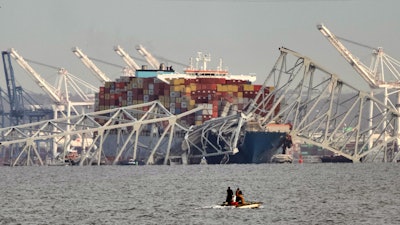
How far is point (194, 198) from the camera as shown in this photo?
121938 millimetres

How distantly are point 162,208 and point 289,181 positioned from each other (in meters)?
47.9

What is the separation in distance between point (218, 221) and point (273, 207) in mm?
13091

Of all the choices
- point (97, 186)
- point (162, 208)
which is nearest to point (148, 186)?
point (97, 186)

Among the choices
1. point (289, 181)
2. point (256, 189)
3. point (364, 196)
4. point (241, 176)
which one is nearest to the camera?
point (364, 196)

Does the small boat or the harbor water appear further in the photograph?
the small boat

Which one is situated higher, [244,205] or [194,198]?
[194,198]

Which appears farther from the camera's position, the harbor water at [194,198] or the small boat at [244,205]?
the small boat at [244,205]

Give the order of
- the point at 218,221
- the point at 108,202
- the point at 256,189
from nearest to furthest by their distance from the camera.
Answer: the point at 218,221
the point at 108,202
the point at 256,189

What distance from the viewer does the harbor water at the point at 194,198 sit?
330 feet

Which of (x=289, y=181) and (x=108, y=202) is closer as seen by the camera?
(x=108, y=202)

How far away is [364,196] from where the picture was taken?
124438 mm

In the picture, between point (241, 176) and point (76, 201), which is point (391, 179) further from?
point (76, 201)

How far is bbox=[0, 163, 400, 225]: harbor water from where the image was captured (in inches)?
3954

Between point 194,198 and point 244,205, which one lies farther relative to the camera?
point 194,198
